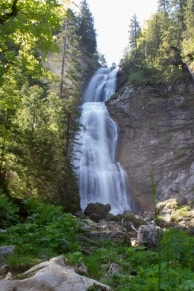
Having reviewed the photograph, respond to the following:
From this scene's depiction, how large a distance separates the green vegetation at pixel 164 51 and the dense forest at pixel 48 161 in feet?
0.56

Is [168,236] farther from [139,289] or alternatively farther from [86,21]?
[86,21]

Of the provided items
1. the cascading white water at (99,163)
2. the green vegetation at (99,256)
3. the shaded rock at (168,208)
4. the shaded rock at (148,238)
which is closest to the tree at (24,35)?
the green vegetation at (99,256)

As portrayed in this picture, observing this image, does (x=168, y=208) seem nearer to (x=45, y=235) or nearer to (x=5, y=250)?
(x=45, y=235)

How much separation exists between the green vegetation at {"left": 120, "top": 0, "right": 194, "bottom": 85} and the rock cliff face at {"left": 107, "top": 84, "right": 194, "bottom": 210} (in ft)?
6.29

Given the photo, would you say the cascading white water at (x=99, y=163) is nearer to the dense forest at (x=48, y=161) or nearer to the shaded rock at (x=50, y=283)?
the dense forest at (x=48, y=161)

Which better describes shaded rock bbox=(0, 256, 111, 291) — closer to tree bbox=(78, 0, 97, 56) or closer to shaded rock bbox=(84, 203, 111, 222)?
shaded rock bbox=(84, 203, 111, 222)

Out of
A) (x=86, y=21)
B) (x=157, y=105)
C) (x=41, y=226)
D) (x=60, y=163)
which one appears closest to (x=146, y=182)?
(x=157, y=105)

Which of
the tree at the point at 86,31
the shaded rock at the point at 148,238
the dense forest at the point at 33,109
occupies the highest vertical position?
the tree at the point at 86,31

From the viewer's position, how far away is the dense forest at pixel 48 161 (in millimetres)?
5266

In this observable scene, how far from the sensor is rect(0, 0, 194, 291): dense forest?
5266mm

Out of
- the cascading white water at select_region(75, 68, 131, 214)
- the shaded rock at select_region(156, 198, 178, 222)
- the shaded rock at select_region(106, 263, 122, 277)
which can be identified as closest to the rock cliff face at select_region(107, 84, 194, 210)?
the cascading white water at select_region(75, 68, 131, 214)

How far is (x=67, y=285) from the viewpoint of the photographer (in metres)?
3.74

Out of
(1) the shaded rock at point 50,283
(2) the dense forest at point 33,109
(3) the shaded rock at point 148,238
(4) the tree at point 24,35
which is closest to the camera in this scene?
(1) the shaded rock at point 50,283

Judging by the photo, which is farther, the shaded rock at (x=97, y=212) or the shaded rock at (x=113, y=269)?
the shaded rock at (x=97, y=212)
